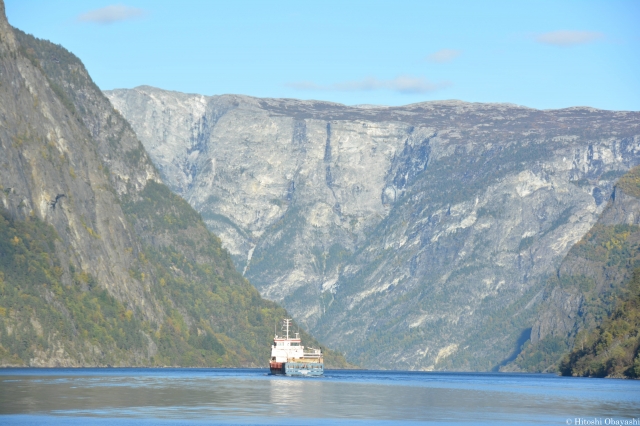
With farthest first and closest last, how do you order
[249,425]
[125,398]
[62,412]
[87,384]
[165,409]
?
[87,384], [125,398], [165,409], [62,412], [249,425]

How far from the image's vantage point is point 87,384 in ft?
623

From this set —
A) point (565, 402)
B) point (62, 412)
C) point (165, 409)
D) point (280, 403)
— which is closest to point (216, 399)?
point (280, 403)

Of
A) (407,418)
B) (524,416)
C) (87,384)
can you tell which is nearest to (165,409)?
(407,418)

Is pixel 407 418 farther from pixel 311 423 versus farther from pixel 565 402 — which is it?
pixel 565 402

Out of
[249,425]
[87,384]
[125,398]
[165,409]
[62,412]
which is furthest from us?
[87,384]

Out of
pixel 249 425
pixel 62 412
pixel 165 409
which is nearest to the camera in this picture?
pixel 249 425

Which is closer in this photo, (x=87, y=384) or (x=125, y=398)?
(x=125, y=398)

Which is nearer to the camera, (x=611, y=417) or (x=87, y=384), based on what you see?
(x=611, y=417)

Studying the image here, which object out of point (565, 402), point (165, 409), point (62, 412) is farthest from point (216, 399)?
point (565, 402)

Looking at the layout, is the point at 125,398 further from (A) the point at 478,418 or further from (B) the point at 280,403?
(A) the point at 478,418

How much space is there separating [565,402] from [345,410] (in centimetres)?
3487

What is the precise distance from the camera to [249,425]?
125 metres

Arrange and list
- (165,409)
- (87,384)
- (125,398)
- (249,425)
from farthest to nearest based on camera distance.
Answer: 1. (87,384)
2. (125,398)
3. (165,409)
4. (249,425)

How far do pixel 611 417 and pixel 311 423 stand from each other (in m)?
31.6
